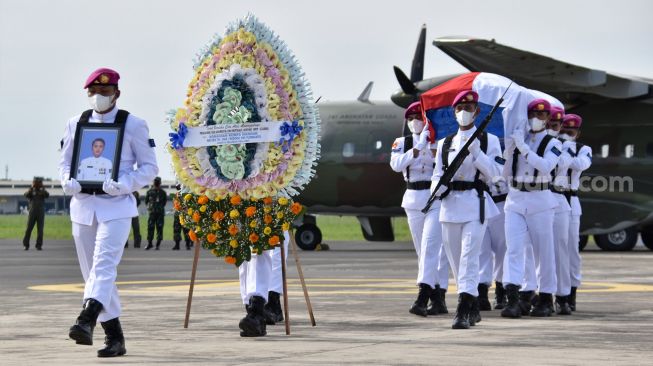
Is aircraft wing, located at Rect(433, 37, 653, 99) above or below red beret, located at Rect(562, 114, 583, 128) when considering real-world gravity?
above

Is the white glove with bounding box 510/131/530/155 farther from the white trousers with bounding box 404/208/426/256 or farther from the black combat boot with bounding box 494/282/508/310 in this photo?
the black combat boot with bounding box 494/282/508/310

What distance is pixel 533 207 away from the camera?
14.3 metres

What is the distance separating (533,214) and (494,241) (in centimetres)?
87

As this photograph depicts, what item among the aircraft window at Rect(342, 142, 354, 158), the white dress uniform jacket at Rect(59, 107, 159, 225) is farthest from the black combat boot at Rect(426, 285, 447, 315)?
the aircraft window at Rect(342, 142, 354, 158)

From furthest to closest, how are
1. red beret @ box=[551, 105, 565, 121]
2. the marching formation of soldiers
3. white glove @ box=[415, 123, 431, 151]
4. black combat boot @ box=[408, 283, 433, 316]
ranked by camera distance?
red beret @ box=[551, 105, 565, 121]
white glove @ box=[415, 123, 431, 151]
black combat boot @ box=[408, 283, 433, 316]
the marching formation of soldiers

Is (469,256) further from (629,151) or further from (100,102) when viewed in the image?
(629,151)

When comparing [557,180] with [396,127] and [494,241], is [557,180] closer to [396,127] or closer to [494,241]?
[494,241]

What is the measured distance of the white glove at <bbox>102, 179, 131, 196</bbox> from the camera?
10.0 m

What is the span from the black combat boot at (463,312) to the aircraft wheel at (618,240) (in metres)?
21.1

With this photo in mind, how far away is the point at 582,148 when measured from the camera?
15398 millimetres

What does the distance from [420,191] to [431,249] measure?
2.68 ft

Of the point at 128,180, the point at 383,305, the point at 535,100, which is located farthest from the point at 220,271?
the point at 128,180

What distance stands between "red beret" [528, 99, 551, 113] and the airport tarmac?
2.18 metres

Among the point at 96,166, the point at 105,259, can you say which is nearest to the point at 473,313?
the point at 105,259
